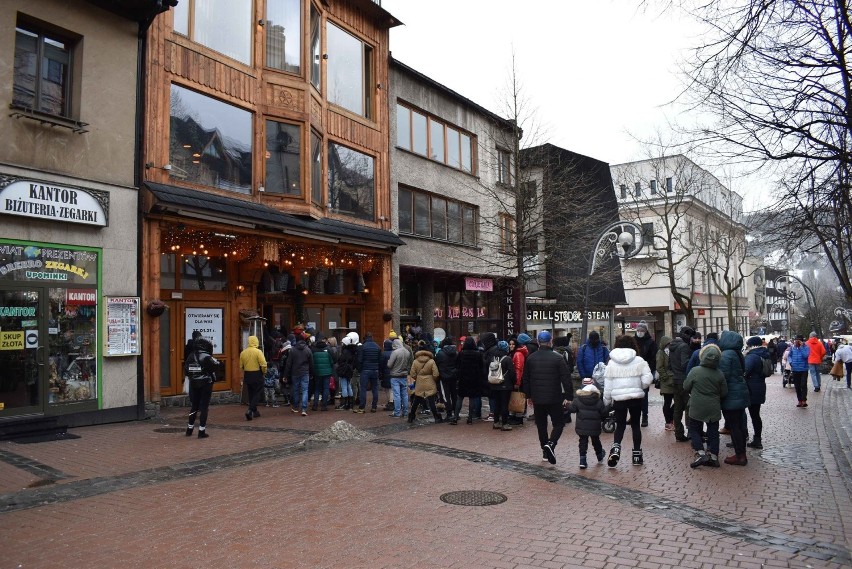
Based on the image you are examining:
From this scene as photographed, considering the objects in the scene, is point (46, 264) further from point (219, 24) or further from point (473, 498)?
point (473, 498)

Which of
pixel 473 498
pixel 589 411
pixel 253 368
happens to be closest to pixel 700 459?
pixel 589 411

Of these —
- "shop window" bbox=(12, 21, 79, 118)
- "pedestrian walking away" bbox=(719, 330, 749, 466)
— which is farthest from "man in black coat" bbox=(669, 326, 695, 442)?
"shop window" bbox=(12, 21, 79, 118)

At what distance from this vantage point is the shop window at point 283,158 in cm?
1622

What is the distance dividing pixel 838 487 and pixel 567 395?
11.2 ft

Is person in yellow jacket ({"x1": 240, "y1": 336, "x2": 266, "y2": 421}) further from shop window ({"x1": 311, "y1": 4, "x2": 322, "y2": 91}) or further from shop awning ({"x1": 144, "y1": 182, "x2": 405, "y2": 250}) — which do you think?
shop window ({"x1": 311, "y1": 4, "x2": 322, "y2": 91})

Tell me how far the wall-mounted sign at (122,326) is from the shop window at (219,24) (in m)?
6.31

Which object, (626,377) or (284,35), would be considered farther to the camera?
(284,35)

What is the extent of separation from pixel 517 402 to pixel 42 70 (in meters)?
10.8

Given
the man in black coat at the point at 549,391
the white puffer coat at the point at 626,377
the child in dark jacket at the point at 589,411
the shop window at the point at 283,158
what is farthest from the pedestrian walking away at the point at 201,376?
the white puffer coat at the point at 626,377

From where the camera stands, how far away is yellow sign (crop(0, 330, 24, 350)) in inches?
417

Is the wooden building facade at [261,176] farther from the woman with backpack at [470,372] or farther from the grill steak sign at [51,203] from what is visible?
the woman with backpack at [470,372]

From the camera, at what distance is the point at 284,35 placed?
16688mm

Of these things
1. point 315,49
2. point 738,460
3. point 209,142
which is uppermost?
point 315,49

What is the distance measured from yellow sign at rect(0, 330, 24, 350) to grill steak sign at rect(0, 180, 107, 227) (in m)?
2.03
